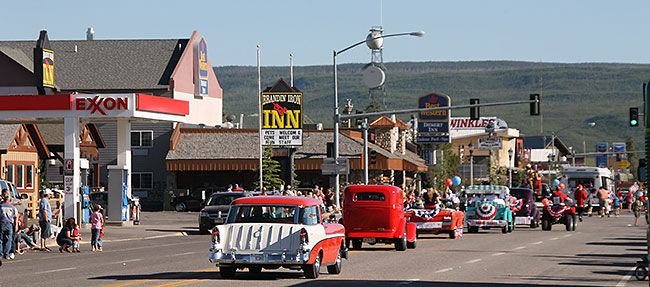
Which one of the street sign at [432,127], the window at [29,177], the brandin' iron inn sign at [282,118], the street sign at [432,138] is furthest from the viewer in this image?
the street sign at [432,127]

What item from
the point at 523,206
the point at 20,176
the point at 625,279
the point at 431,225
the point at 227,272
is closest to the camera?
the point at 227,272

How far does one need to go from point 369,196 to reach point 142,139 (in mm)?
45871

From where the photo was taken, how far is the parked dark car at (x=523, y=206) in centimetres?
4297

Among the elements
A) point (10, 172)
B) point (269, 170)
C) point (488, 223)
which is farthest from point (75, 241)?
point (269, 170)

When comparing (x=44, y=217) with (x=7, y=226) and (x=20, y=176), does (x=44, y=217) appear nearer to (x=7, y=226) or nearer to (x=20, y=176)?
(x=7, y=226)

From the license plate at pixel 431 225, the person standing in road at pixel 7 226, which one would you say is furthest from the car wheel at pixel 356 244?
the person standing in road at pixel 7 226

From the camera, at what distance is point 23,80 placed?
255 ft

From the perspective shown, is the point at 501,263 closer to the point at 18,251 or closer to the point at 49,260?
the point at 49,260

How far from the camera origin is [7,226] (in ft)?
91.0

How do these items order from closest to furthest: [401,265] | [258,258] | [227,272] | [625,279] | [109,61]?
[258,258] < [227,272] < [625,279] < [401,265] < [109,61]

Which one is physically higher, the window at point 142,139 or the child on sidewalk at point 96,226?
the window at point 142,139

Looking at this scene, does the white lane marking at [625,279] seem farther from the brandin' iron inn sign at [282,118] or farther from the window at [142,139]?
the window at [142,139]

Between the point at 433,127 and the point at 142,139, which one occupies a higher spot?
the point at 433,127

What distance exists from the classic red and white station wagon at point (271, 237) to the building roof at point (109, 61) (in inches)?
2374
